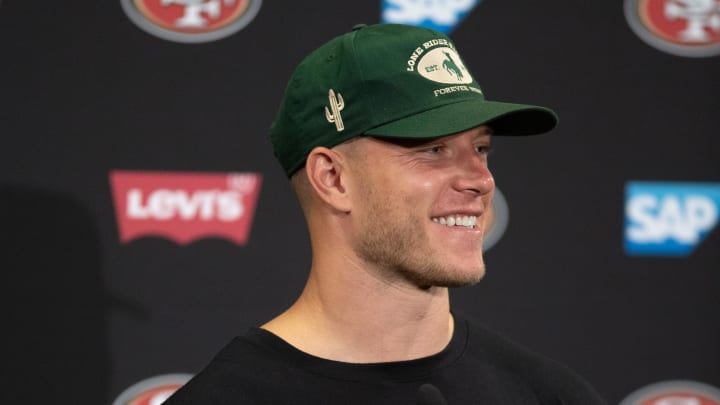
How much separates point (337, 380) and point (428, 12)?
2.71 ft

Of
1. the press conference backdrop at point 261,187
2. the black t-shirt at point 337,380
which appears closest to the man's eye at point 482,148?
the black t-shirt at point 337,380

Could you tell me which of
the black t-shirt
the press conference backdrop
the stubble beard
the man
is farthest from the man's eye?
the press conference backdrop

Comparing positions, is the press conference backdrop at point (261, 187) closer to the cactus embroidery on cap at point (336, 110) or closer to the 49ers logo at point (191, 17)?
the 49ers logo at point (191, 17)

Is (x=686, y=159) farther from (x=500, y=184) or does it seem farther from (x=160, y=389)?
(x=160, y=389)

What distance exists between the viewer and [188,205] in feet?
5.35

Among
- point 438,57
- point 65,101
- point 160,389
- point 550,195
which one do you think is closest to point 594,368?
point 550,195

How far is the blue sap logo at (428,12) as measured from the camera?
166cm

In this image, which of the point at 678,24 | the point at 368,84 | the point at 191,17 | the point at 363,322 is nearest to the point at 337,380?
the point at 363,322

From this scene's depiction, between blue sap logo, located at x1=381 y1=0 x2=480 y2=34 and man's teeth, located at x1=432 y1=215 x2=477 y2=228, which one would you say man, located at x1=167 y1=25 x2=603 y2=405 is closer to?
man's teeth, located at x1=432 y1=215 x2=477 y2=228

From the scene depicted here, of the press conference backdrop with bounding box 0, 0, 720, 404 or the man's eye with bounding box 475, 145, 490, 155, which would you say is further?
the press conference backdrop with bounding box 0, 0, 720, 404

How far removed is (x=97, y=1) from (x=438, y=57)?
768 mm

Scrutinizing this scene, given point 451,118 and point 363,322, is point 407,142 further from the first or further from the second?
point 363,322

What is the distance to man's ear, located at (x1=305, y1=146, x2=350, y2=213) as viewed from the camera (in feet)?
3.50

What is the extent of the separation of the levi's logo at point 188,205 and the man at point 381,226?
1.73ft
